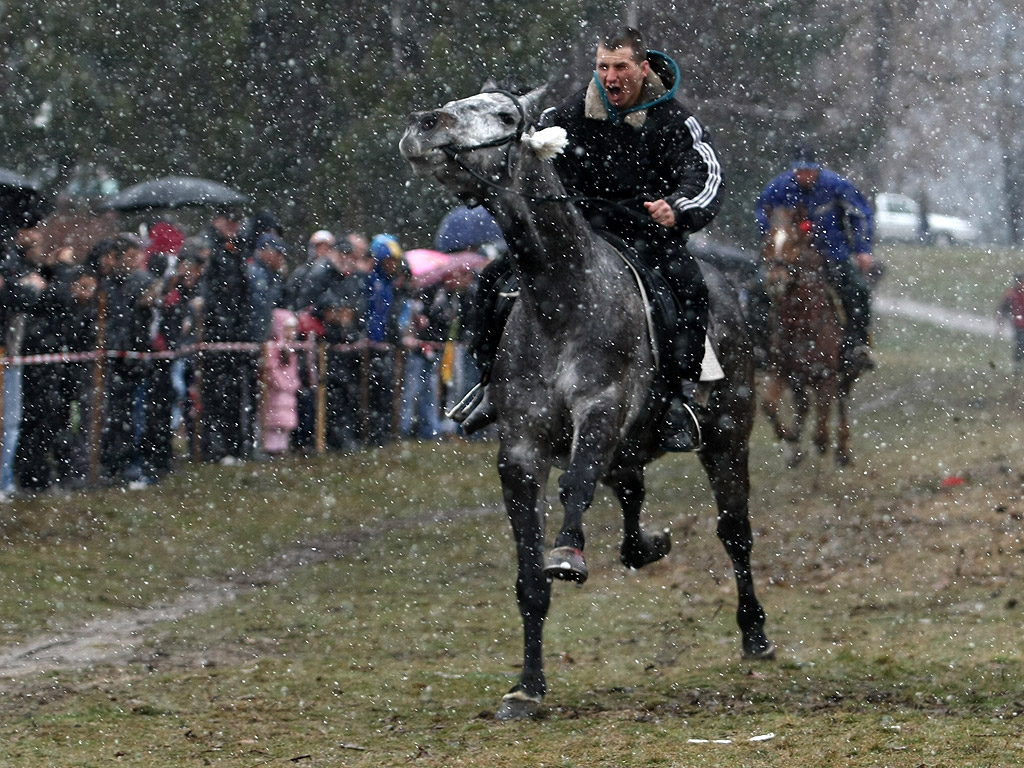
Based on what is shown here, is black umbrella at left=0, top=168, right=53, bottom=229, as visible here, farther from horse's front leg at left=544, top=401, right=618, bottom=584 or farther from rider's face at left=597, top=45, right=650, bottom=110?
horse's front leg at left=544, top=401, right=618, bottom=584

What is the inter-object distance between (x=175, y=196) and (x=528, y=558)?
39.4 ft

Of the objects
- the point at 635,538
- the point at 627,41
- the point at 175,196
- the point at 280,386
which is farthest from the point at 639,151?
the point at 175,196

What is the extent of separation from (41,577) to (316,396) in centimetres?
735

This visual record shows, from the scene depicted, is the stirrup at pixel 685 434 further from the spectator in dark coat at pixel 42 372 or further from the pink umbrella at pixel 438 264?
the pink umbrella at pixel 438 264

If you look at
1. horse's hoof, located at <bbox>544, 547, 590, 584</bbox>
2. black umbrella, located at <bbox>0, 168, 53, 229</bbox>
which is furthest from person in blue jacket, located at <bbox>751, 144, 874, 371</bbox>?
horse's hoof, located at <bbox>544, 547, 590, 584</bbox>

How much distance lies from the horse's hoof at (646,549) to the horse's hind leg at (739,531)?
402 millimetres

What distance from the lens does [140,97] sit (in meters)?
23.7

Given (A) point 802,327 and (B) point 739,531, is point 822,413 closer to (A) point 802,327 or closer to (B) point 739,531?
(A) point 802,327

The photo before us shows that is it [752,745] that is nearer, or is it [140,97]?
[752,745]

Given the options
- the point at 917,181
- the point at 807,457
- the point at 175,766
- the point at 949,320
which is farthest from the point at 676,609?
the point at 917,181

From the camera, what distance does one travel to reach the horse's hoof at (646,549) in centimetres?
942

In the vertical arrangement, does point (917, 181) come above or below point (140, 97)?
above

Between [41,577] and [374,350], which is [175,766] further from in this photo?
[374,350]

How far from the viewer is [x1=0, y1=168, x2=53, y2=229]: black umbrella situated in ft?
53.0
